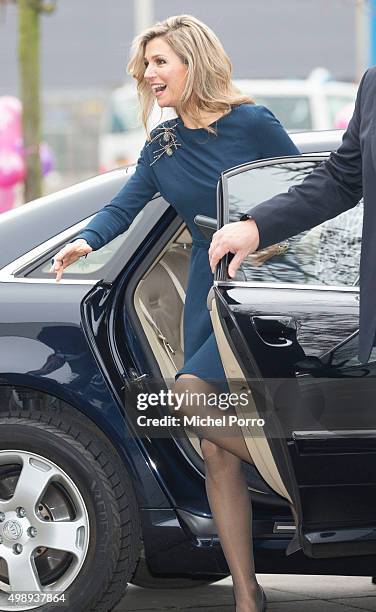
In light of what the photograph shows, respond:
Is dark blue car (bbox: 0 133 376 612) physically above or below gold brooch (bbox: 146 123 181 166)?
below

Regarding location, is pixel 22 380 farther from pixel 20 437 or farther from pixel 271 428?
pixel 271 428

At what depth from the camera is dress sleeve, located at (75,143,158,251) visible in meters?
4.04

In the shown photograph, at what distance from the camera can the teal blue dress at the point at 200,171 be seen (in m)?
3.97

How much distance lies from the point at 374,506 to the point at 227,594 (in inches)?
49.4

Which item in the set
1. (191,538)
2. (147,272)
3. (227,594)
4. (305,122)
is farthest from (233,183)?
(305,122)

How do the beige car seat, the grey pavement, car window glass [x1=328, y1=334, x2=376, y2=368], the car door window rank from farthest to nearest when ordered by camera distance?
the grey pavement < the beige car seat < the car door window < car window glass [x1=328, y1=334, x2=376, y2=368]

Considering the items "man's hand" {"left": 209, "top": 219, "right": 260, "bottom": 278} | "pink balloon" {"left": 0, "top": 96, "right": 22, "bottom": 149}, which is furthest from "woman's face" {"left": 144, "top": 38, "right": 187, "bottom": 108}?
"pink balloon" {"left": 0, "top": 96, "right": 22, "bottom": 149}

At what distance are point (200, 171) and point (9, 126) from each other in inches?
485

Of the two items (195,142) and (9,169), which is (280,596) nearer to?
(195,142)

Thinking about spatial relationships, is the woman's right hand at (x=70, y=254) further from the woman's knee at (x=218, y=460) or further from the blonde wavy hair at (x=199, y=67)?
the woman's knee at (x=218, y=460)

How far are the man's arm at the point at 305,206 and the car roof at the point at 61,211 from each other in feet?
2.24

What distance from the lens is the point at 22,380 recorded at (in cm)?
397

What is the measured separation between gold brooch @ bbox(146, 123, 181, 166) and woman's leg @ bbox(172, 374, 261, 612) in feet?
2.16

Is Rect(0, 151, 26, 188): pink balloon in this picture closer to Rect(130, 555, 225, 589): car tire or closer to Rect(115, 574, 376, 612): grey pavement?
Rect(115, 574, 376, 612): grey pavement
